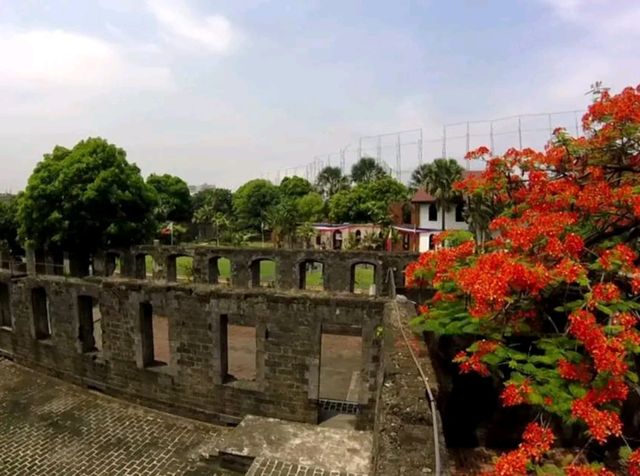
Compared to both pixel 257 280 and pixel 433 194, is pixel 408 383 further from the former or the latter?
pixel 433 194

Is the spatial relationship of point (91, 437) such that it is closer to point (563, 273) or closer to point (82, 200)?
point (563, 273)

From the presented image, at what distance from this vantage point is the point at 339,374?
1299cm

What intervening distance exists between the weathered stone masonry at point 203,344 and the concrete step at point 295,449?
0.89 metres

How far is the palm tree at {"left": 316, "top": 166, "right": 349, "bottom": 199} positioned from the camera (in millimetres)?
61481

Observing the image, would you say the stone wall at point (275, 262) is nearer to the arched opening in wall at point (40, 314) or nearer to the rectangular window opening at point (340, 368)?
the rectangular window opening at point (340, 368)

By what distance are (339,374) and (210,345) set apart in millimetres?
4506

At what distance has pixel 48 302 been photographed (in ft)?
41.1

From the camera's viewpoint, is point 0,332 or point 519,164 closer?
point 519,164

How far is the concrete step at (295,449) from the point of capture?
285 inches

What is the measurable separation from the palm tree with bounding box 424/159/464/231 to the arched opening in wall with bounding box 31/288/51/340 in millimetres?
20506

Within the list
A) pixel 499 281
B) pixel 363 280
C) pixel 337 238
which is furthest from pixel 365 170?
pixel 499 281

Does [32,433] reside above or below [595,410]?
below

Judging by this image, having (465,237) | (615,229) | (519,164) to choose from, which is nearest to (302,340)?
(465,237)

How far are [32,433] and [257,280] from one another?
11628 mm
